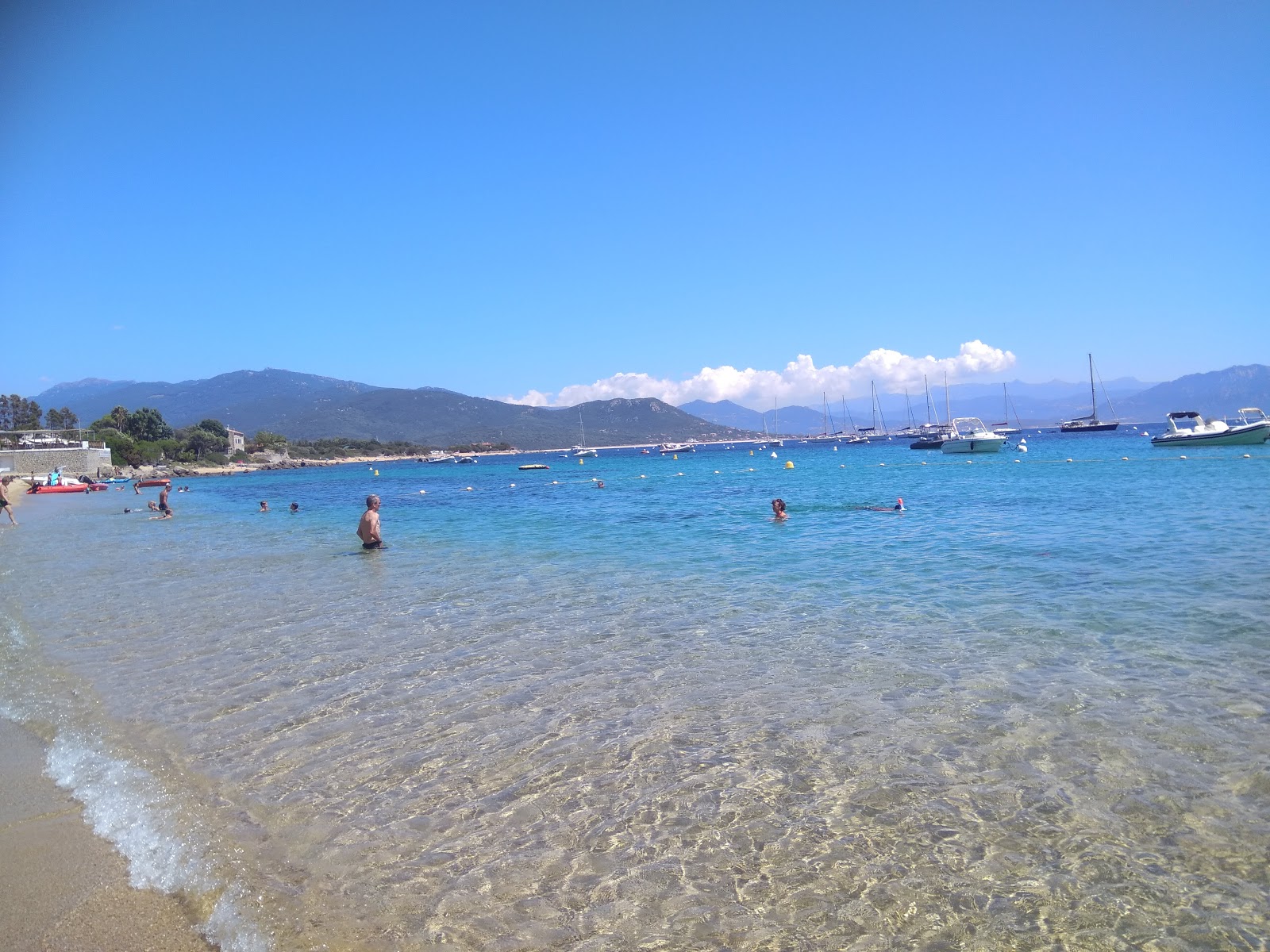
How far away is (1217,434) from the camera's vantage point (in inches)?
2415

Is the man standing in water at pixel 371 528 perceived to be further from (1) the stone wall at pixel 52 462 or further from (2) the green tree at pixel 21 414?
(2) the green tree at pixel 21 414

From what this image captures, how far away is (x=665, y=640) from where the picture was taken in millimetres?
9734

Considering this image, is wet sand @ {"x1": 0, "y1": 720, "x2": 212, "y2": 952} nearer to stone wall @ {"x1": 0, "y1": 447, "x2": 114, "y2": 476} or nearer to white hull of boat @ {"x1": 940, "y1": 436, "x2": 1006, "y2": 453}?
white hull of boat @ {"x1": 940, "y1": 436, "x2": 1006, "y2": 453}

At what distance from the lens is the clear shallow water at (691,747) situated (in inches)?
161

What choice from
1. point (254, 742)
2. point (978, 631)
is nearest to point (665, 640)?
point (978, 631)

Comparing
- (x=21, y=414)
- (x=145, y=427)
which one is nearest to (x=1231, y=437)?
(x=145, y=427)

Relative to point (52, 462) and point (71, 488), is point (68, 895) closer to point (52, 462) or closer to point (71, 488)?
point (71, 488)

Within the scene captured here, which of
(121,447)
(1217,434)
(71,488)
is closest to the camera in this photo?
(71,488)

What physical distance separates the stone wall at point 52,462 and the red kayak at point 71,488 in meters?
23.8

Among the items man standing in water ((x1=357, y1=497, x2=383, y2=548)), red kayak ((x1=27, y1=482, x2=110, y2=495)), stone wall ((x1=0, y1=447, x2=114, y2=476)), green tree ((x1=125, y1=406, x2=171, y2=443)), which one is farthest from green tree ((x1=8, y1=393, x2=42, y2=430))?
man standing in water ((x1=357, y1=497, x2=383, y2=548))

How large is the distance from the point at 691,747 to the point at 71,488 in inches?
2698

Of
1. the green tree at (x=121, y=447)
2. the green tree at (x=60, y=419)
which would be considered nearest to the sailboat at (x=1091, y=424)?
the green tree at (x=121, y=447)

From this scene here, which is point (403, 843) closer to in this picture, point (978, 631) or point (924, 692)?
point (924, 692)

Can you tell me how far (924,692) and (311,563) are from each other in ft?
49.6
